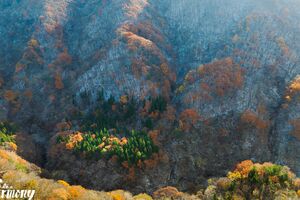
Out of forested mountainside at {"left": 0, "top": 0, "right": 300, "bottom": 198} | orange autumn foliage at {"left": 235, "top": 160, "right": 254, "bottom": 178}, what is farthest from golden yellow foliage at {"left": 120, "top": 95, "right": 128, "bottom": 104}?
orange autumn foliage at {"left": 235, "top": 160, "right": 254, "bottom": 178}

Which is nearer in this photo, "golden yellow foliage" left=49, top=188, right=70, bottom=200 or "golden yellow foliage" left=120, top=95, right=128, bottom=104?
"golden yellow foliage" left=49, top=188, right=70, bottom=200

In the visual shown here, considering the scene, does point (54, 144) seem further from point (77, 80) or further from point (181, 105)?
point (181, 105)

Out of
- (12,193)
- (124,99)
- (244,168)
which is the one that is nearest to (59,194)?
(12,193)

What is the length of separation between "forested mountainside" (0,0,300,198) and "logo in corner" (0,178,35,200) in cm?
3577

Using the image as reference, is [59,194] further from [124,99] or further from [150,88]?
[150,88]

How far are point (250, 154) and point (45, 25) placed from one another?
93.4 meters

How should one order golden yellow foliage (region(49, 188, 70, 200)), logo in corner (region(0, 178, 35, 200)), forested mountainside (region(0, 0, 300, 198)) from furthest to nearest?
forested mountainside (region(0, 0, 300, 198))
golden yellow foliage (region(49, 188, 70, 200))
logo in corner (region(0, 178, 35, 200))

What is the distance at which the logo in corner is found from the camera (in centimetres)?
4775

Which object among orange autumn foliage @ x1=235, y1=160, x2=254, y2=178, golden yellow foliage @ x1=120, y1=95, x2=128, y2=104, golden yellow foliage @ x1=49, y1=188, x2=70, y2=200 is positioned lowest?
golden yellow foliage @ x1=49, y1=188, x2=70, y2=200

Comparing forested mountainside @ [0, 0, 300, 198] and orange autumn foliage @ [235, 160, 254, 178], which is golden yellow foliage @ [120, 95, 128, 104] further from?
orange autumn foliage @ [235, 160, 254, 178]

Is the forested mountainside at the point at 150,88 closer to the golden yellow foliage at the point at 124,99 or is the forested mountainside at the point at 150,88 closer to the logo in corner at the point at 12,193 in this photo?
the golden yellow foliage at the point at 124,99

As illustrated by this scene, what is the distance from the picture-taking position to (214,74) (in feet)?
362

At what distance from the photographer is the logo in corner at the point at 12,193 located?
157 ft

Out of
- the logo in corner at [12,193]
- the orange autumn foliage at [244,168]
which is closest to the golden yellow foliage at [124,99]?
the orange autumn foliage at [244,168]
